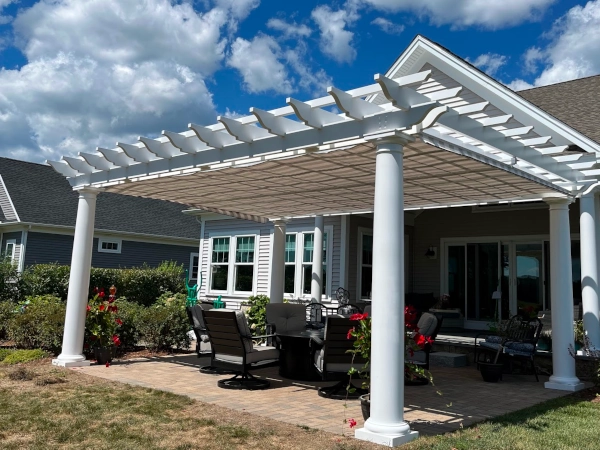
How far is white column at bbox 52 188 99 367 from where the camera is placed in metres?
8.63

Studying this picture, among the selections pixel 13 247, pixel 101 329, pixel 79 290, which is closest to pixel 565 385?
pixel 101 329

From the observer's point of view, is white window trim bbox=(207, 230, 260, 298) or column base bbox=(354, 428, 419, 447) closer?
column base bbox=(354, 428, 419, 447)

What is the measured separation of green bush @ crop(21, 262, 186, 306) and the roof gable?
36.4 feet

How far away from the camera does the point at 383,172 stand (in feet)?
16.2

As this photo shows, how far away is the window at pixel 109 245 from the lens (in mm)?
23438

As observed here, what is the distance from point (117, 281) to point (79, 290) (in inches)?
412

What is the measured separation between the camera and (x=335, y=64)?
599 inches

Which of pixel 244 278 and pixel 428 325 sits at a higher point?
pixel 244 278

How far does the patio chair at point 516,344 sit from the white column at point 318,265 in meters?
4.19

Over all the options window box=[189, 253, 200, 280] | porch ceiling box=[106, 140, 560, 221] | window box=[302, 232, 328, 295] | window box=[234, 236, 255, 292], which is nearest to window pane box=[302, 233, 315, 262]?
window box=[302, 232, 328, 295]

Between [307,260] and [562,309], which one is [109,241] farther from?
[562,309]

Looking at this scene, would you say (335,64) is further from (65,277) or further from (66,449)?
(66,449)

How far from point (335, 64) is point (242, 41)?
293 cm

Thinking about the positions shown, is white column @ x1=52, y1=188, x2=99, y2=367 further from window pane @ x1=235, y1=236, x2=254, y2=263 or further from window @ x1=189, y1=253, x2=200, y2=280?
window @ x1=189, y1=253, x2=200, y2=280
